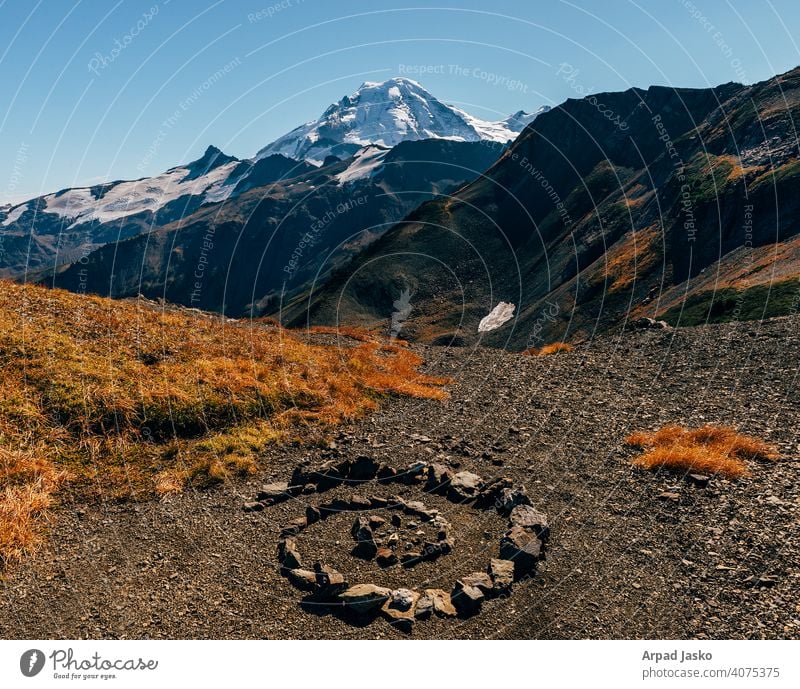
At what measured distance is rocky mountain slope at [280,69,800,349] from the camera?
6912 cm

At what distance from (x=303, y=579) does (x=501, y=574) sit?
186 inches

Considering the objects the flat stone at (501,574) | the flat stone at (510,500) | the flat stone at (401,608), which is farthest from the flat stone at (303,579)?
the flat stone at (510,500)

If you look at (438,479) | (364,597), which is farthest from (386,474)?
(364,597)

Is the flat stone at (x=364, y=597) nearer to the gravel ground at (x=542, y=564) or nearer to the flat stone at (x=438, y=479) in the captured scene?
the gravel ground at (x=542, y=564)

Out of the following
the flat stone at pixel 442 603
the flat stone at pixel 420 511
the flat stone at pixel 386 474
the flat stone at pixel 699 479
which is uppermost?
the flat stone at pixel 699 479

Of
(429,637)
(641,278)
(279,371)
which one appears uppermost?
(641,278)

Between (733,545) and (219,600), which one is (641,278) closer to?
(733,545)

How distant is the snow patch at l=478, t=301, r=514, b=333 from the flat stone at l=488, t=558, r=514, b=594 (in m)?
97.5

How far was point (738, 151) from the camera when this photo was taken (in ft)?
312

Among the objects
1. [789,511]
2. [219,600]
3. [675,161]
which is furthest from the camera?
[675,161]

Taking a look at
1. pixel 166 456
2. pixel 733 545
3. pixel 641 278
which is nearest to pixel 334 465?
pixel 166 456

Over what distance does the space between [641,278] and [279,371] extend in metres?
75.9

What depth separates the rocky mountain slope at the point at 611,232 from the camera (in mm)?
69125

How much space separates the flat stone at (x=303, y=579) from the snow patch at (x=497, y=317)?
98.6m
